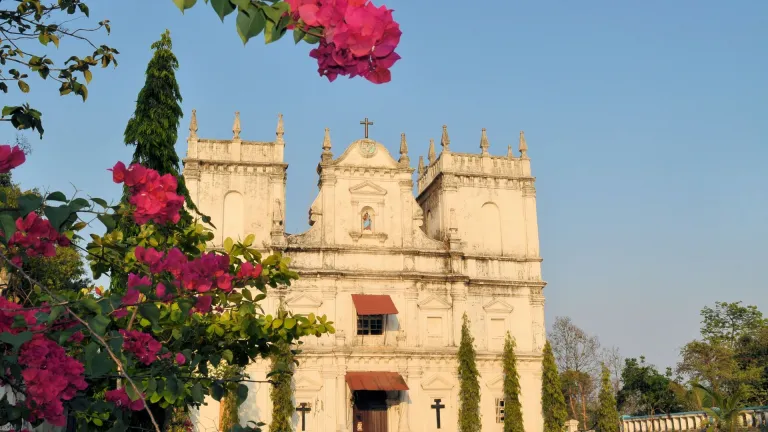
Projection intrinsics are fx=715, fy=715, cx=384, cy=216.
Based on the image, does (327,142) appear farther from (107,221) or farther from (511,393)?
(107,221)

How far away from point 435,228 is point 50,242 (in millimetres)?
29043

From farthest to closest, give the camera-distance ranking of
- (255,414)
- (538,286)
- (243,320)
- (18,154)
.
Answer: (538,286)
(255,414)
(243,320)
(18,154)

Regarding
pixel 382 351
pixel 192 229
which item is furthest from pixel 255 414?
pixel 192 229

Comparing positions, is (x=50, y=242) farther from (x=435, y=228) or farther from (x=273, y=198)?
(x=435, y=228)

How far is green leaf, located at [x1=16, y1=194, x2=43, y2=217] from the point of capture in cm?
368

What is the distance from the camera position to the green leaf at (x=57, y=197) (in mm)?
3875

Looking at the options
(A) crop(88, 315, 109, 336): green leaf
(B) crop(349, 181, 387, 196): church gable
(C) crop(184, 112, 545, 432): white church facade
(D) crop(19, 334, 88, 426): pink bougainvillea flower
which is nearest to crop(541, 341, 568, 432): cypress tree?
(C) crop(184, 112, 545, 432): white church facade

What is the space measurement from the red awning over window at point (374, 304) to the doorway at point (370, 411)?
11.0 ft

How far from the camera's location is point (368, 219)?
3109 cm

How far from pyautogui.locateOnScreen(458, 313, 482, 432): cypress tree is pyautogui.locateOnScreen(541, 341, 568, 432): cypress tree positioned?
9.61 ft

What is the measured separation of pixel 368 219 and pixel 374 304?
13.0 ft

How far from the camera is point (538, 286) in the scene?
31.7 metres

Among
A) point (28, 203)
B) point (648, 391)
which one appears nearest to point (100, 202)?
point (28, 203)

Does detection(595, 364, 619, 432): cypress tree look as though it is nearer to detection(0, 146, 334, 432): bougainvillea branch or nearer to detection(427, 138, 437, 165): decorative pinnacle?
detection(427, 138, 437, 165): decorative pinnacle
